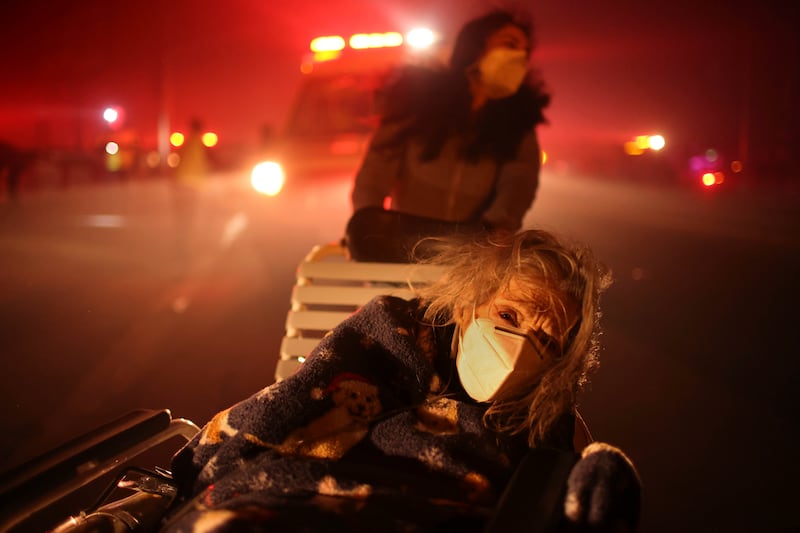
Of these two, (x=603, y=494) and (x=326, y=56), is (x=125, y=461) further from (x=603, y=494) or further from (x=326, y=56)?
(x=326, y=56)

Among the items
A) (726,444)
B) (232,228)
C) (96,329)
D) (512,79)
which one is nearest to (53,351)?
(96,329)

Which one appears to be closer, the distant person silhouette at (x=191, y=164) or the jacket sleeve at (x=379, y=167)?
the jacket sleeve at (x=379, y=167)

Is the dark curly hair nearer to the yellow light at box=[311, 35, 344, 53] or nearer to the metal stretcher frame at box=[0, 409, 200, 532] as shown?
the metal stretcher frame at box=[0, 409, 200, 532]

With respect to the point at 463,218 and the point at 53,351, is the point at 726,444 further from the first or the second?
the point at 53,351

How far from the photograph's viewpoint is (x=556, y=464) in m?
1.55

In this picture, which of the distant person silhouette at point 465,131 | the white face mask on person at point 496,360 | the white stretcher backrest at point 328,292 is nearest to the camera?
the white face mask on person at point 496,360

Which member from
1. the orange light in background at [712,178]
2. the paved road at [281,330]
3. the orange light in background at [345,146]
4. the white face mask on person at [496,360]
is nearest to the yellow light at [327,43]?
the orange light in background at [345,146]

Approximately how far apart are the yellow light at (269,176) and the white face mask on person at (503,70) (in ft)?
14.1

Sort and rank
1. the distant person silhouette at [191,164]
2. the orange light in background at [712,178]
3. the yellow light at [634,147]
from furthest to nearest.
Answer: the orange light in background at [712,178]
the yellow light at [634,147]
the distant person silhouette at [191,164]

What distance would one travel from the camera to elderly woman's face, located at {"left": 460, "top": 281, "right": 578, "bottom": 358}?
1.83 meters

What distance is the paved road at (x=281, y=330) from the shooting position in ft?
12.6

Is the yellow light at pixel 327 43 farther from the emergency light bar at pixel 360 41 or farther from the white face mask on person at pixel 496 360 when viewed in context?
the white face mask on person at pixel 496 360

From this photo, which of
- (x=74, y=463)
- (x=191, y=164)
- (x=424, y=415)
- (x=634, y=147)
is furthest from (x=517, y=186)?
(x=634, y=147)

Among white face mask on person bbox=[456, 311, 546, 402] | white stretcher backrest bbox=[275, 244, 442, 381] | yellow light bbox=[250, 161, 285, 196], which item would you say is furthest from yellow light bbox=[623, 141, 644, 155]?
white face mask on person bbox=[456, 311, 546, 402]
